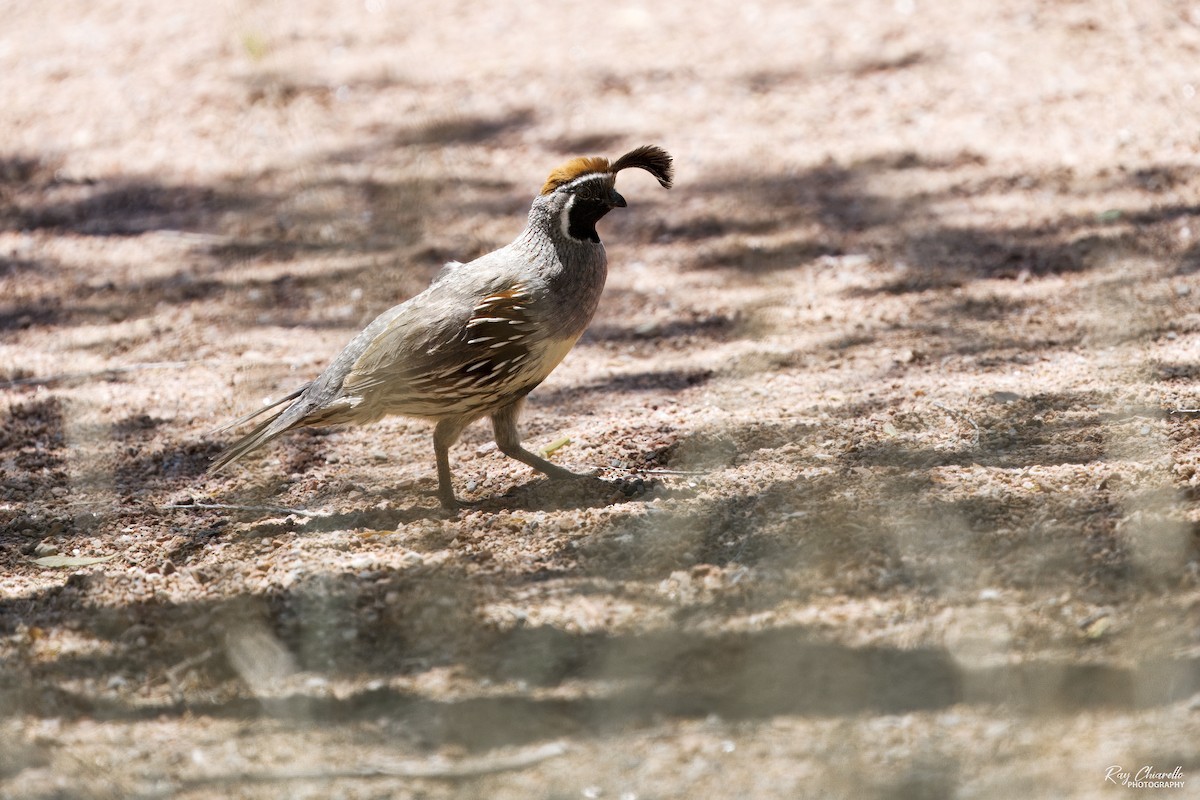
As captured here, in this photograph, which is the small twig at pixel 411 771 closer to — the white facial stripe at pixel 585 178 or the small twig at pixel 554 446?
the small twig at pixel 554 446

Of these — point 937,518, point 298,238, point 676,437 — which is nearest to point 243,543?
point 676,437

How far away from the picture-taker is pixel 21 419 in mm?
5820

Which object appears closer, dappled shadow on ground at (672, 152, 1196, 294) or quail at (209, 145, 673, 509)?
quail at (209, 145, 673, 509)

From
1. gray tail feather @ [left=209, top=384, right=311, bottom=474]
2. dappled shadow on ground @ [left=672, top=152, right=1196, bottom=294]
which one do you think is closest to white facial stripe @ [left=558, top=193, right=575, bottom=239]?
gray tail feather @ [left=209, top=384, right=311, bottom=474]

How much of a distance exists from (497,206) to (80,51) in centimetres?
474

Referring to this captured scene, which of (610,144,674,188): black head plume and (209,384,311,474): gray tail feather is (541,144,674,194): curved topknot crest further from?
(209,384,311,474): gray tail feather

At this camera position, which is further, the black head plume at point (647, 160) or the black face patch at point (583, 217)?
the black head plume at point (647, 160)

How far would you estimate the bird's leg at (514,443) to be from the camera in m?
4.75

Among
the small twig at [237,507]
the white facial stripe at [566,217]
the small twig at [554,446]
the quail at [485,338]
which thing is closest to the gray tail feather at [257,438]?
the quail at [485,338]

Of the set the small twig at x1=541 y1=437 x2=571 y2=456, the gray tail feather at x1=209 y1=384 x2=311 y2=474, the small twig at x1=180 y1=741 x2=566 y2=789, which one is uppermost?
the gray tail feather at x1=209 y1=384 x2=311 y2=474

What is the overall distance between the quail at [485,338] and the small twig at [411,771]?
1530 millimetres

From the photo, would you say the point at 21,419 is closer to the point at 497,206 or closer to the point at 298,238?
the point at 298,238

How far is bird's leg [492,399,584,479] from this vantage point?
15.6 feet

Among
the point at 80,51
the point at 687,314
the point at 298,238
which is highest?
the point at 80,51
